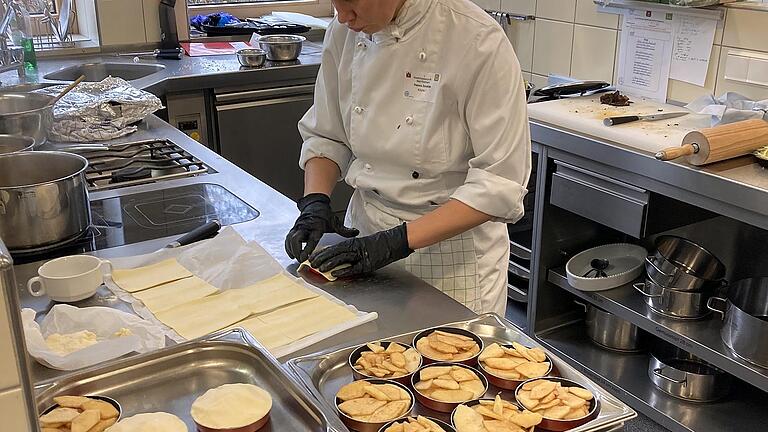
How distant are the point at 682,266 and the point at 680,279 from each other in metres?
0.07

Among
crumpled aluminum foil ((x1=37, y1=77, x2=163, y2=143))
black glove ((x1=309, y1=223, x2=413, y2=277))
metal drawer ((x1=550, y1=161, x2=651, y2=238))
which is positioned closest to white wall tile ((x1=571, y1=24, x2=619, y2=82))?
metal drawer ((x1=550, y1=161, x2=651, y2=238))

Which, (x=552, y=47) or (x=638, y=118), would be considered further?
(x=552, y=47)

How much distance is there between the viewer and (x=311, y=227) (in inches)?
55.2

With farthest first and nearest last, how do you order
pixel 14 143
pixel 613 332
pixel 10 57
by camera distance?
pixel 10 57
pixel 613 332
pixel 14 143

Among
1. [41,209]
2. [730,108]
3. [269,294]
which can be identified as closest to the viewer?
[269,294]

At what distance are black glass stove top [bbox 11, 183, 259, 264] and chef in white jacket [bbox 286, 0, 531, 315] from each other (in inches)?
8.1

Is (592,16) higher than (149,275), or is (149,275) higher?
(592,16)

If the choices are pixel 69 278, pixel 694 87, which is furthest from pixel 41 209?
pixel 694 87

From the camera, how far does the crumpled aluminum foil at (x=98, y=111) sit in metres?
2.11

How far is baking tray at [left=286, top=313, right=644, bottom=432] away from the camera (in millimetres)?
894

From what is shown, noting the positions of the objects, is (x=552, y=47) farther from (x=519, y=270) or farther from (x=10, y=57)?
(x=10, y=57)

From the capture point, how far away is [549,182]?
240 centimetres

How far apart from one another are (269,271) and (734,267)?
174cm

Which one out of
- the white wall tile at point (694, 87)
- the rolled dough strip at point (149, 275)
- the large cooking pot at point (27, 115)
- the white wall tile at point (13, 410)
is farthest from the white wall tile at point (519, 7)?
the white wall tile at point (13, 410)
